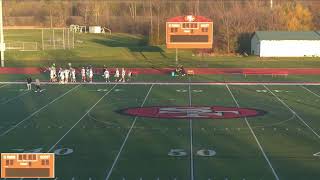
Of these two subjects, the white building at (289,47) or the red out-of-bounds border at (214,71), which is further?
the white building at (289,47)

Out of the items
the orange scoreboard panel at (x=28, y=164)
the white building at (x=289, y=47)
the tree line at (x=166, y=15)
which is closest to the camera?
the orange scoreboard panel at (x=28, y=164)

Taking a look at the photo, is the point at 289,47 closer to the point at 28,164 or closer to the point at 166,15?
the point at 166,15

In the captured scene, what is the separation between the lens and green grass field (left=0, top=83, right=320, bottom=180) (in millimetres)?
14969

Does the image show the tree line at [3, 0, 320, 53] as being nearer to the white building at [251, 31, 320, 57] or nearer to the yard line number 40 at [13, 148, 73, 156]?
the white building at [251, 31, 320, 57]

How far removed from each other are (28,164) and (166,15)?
279ft

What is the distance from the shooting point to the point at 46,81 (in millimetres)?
34656

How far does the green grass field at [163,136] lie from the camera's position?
15.0 meters

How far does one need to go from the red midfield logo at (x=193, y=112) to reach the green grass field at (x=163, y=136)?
61 cm

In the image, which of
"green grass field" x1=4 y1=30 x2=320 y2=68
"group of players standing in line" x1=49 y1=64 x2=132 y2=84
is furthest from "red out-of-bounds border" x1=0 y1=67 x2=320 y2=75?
"group of players standing in line" x1=49 y1=64 x2=132 y2=84

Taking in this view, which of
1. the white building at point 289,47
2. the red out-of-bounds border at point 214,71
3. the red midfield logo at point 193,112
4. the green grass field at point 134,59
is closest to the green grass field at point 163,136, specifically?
the red midfield logo at point 193,112

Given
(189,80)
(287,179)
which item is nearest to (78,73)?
(189,80)

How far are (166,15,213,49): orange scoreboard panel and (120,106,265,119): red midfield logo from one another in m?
14.3

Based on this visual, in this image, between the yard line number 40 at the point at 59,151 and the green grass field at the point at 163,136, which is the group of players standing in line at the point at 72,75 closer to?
the green grass field at the point at 163,136

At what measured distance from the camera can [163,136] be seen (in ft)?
62.3
